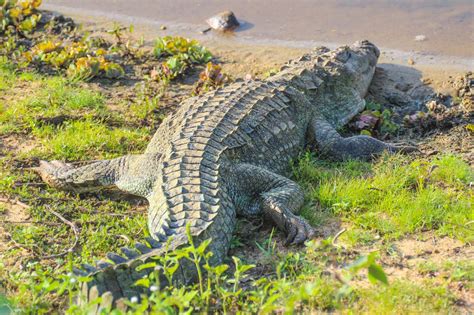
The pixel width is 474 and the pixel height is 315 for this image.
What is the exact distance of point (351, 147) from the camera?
5.26 m

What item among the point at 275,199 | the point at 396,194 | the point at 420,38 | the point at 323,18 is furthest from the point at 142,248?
the point at 323,18

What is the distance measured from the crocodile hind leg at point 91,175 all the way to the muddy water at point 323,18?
3.88 m

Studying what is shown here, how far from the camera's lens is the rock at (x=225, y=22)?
846 cm

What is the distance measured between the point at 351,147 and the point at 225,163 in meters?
1.34

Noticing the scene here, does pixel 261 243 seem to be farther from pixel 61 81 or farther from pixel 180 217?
pixel 61 81

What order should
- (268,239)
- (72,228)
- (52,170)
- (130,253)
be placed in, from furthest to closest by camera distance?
1. (52,170)
2. (72,228)
3. (268,239)
4. (130,253)

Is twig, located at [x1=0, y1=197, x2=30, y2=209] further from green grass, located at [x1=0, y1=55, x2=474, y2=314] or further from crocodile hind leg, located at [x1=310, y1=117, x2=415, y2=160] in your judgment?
crocodile hind leg, located at [x1=310, y1=117, x2=415, y2=160]

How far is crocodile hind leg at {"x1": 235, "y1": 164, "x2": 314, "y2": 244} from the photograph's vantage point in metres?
4.09

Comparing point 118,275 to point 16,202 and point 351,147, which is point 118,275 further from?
point 351,147

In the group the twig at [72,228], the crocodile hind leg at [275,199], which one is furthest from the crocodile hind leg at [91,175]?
the crocodile hind leg at [275,199]

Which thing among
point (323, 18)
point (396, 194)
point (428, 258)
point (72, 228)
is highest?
point (323, 18)

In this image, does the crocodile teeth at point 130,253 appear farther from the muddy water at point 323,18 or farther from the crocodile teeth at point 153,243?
the muddy water at point 323,18

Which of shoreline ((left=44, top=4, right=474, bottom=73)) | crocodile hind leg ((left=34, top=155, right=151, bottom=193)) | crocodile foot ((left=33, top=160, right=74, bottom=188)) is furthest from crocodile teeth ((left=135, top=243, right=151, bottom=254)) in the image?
shoreline ((left=44, top=4, right=474, bottom=73))

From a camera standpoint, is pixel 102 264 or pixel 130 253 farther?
pixel 130 253
